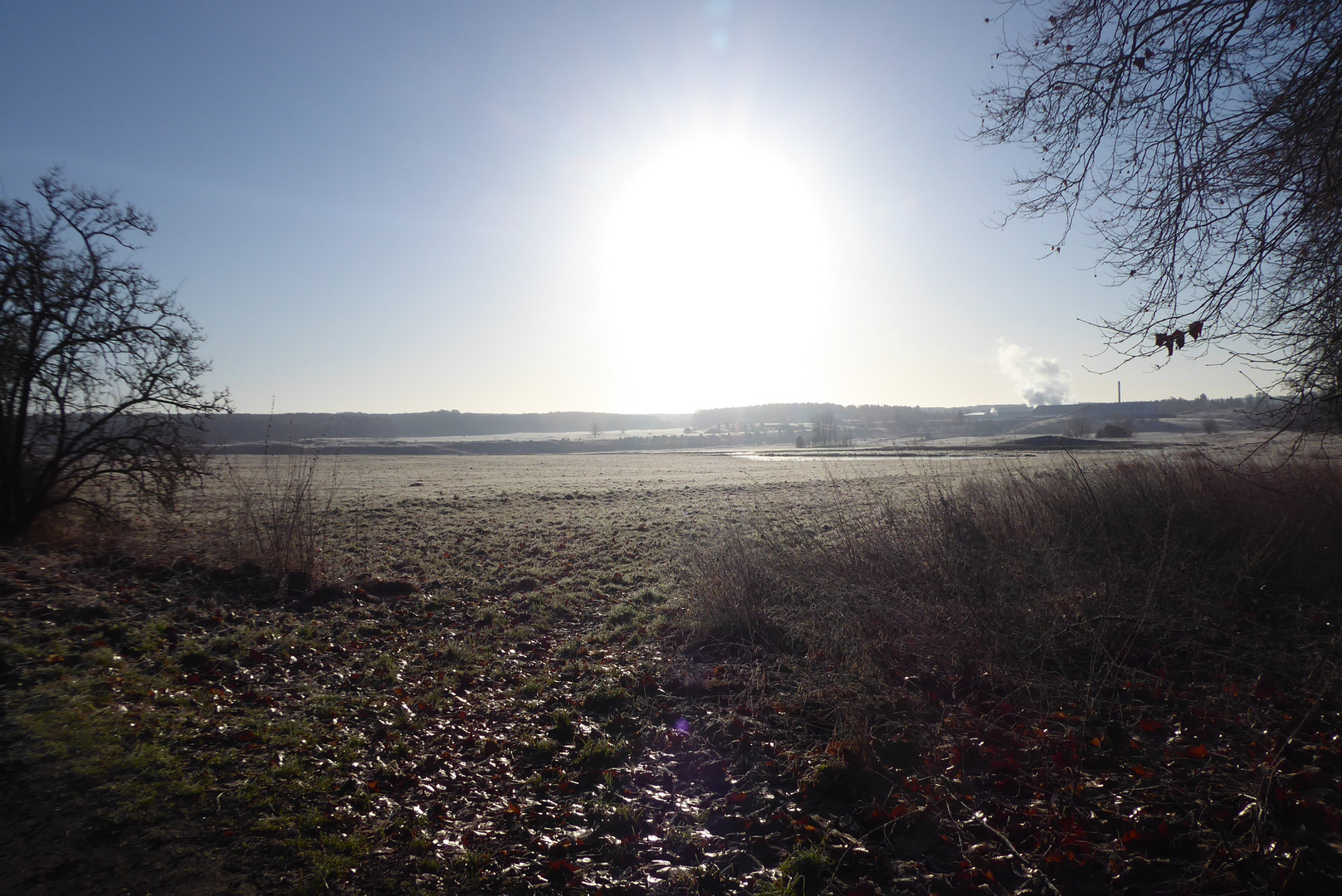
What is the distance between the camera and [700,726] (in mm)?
5969

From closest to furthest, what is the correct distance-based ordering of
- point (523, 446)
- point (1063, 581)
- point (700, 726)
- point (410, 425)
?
point (700, 726) → point (1063, 581) → point (523, 446) → point (410, 425)

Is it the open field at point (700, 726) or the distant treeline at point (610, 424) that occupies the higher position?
the distant treeline at point (610, 424)

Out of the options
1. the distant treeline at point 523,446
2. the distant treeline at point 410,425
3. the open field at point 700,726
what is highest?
the distant treeline at point 410,425

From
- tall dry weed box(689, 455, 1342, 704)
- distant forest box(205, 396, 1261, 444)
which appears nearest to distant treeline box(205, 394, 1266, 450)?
distant forest box(205, 396, 1261, 444)

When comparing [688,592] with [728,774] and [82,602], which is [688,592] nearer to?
[728,774]

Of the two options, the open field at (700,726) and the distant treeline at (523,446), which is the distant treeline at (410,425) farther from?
the open field at (700,726)

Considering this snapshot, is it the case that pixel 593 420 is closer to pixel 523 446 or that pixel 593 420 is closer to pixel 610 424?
pixel 610 424

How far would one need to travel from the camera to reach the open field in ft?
12.2

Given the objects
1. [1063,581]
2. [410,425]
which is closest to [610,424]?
[410,425]

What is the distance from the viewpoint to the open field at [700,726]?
3.71 m

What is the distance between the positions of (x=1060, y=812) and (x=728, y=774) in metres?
2.37

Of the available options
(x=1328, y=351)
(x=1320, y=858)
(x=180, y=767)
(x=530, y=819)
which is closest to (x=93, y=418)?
(x=180, y=767)

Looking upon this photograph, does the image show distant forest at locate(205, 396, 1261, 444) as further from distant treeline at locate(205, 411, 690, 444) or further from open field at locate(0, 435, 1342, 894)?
open field at locate(0, 435, 1342, 894)

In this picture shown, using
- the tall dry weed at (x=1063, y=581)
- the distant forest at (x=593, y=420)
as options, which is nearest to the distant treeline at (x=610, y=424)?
the distant forest at (x=593, y=420)
